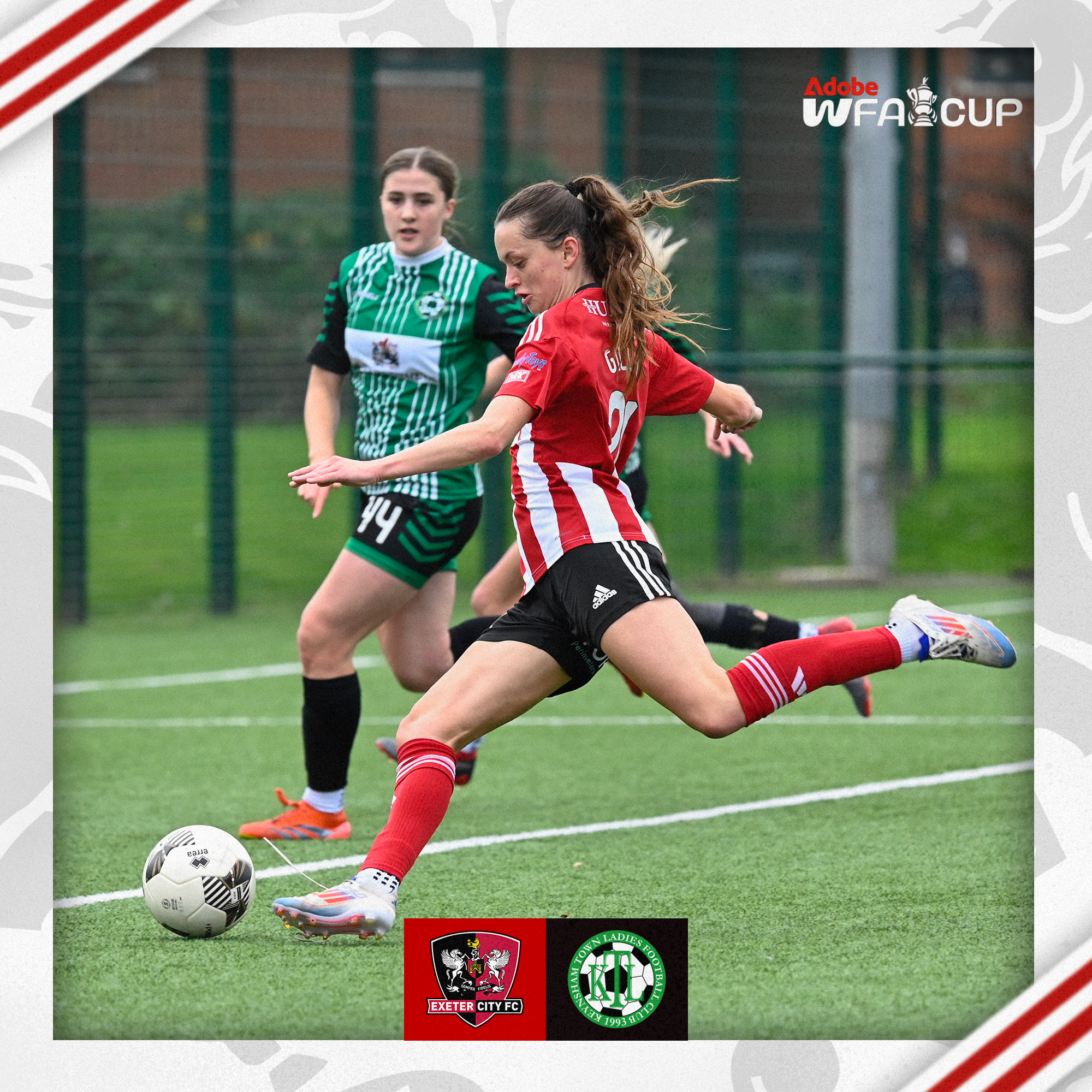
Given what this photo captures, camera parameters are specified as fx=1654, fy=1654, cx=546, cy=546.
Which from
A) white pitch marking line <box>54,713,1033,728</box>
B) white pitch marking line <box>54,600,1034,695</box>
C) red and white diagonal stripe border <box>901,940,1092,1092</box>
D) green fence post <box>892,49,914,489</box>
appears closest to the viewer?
red and white diagonal stripe border <box>901,940,1092,1092</box>

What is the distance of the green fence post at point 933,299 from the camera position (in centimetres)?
1174

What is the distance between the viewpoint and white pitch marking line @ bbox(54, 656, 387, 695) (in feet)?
27.2

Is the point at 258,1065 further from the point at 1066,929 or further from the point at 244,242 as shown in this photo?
the point at 244,242

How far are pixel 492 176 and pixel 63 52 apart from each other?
8357 millimetres

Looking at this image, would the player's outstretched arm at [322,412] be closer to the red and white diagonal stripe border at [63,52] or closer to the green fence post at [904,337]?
the red and white diagonal stripe border at [63,52]

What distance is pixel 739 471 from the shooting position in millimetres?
12078

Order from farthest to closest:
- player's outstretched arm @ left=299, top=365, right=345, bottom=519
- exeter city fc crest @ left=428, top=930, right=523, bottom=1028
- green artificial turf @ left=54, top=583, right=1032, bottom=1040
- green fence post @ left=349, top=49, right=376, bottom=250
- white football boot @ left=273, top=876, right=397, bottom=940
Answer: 1. green fence post @ left=349, top=49, right=376, bottom=250
2. player's outstretched arm @ left=299, top=365, right=345, bottom=519
3. white football boot @ left=273, top=876, right=397, bottom=940
4. green artificial turf @ left=54, top=583, right=1032, bottom=1040
5. exeter city fc crest @ left=428, top=930, right=523, bottom=1028

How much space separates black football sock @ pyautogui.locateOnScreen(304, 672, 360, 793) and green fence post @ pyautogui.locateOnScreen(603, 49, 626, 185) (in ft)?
23.4

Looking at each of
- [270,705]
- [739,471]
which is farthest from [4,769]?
[739,471]

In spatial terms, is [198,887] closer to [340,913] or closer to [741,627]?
[340,913]

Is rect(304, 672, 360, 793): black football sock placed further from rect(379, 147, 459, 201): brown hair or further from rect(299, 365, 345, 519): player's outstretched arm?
rect(379, 147, 459, 201): brown hair

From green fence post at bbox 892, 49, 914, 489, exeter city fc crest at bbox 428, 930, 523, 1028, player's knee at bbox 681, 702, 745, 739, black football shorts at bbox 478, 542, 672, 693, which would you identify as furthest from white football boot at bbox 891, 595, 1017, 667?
green fence post at bbox 892, 49, 914, 489

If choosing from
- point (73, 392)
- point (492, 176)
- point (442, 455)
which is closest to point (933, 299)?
point (492, 176)

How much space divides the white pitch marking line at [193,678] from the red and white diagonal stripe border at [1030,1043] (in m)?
5.78
